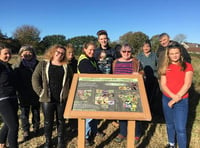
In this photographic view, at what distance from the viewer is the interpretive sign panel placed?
321 cm

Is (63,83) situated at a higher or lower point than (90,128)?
higher

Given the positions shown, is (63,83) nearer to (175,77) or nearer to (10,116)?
(10,116)

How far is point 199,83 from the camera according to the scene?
9.77 meters

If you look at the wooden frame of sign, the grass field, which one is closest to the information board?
the wooden frame of sign

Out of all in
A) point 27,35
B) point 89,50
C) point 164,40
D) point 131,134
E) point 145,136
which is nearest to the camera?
point 131,134

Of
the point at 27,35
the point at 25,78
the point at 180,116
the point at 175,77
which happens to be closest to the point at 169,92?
the point at 175,77

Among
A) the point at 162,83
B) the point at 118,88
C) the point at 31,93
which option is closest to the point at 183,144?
the point at 162,83

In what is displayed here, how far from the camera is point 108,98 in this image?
11.5 ft

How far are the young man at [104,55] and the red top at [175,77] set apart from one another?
53.5 inches

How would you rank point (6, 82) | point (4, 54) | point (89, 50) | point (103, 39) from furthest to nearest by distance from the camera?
point (103, 39) → point (89, 50) → point (4, 54) → point (6, 82)

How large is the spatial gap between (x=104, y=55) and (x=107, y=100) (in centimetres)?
161

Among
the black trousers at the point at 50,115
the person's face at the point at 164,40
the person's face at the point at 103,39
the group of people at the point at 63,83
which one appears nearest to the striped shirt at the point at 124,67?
the group of people at the point at 63,83

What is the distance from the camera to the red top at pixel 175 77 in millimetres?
3863

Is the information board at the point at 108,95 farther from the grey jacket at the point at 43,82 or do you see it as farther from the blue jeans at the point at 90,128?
the blue jeans at the point at 90,128
